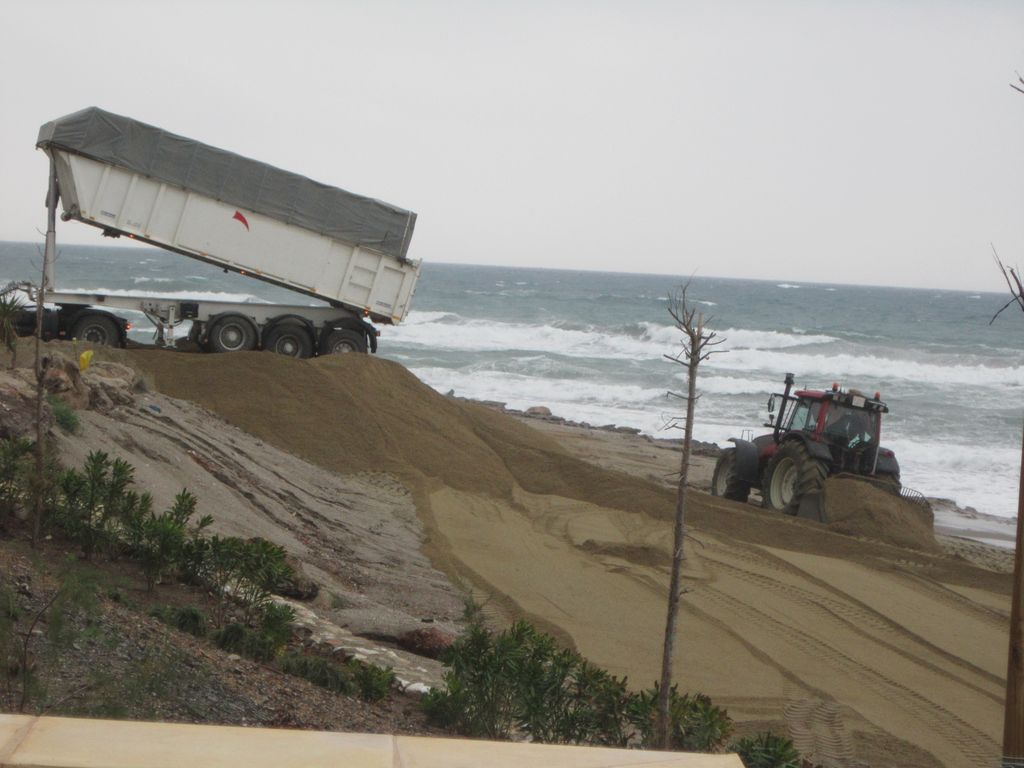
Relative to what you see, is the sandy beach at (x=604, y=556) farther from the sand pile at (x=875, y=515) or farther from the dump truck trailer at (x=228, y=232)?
the dump truck trailer at (x=228, y=232)

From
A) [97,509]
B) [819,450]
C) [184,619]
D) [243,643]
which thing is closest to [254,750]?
[243,643]

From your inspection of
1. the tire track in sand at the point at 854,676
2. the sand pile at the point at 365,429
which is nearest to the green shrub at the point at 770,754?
the tire track in sand at the point at 854,676

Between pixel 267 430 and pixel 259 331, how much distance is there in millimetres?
4872

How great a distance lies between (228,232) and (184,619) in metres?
13.6

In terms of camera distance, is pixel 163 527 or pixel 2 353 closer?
pixel 163 527

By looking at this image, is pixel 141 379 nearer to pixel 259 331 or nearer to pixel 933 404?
pixel 259 331

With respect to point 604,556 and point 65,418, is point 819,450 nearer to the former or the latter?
point 604,556

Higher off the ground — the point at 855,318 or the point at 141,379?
the point at 855,318

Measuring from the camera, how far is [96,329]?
18.5m

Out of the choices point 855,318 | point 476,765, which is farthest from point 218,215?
point 855,318

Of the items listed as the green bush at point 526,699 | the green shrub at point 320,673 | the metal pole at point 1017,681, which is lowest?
the green shrub at point 320,673

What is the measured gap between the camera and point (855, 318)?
71375mm

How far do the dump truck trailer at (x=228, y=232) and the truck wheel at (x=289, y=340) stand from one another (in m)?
0.02

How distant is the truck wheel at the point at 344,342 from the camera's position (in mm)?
20062
